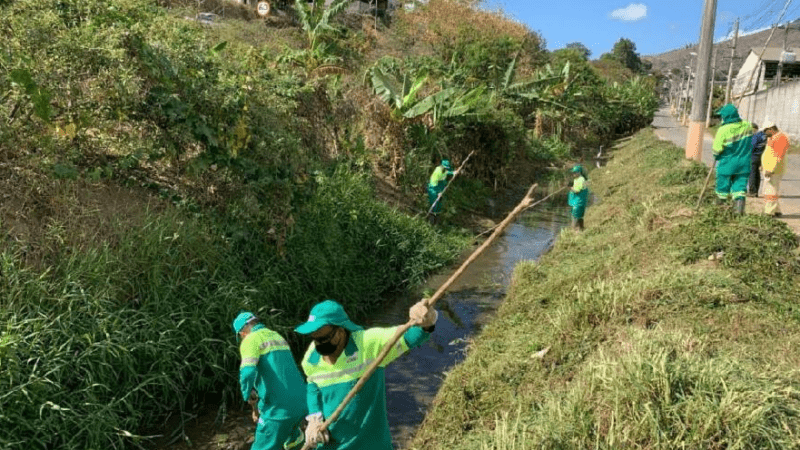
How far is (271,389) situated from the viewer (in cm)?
417

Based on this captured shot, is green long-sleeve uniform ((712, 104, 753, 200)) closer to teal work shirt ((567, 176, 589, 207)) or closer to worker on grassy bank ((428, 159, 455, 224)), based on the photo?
teal work shirt ((567, 176, 589, 207))

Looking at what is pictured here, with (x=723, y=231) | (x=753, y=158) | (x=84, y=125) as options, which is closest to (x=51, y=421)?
(x=84, y=125)

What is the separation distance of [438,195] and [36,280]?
8.47 metres

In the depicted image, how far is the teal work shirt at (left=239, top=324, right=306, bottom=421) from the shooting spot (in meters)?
4.16

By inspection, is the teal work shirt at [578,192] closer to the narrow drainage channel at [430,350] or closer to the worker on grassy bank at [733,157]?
the narrow drainage channel at [430,350]

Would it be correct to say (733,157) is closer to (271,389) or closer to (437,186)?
(437,186)

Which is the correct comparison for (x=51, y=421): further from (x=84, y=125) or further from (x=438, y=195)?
(x=438, y=195)

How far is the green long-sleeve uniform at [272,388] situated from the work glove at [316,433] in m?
0.65

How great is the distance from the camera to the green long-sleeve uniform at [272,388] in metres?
4.16

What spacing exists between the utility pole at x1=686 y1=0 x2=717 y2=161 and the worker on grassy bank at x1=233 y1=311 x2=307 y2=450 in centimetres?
1341

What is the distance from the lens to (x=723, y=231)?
7000 millimetres

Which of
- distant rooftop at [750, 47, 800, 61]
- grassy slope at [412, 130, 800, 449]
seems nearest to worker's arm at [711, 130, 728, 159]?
grassy slope at [412, 130, 800, 449]

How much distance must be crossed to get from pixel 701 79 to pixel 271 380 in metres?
14.3

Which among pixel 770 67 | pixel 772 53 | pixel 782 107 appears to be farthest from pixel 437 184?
pixel 772 53
